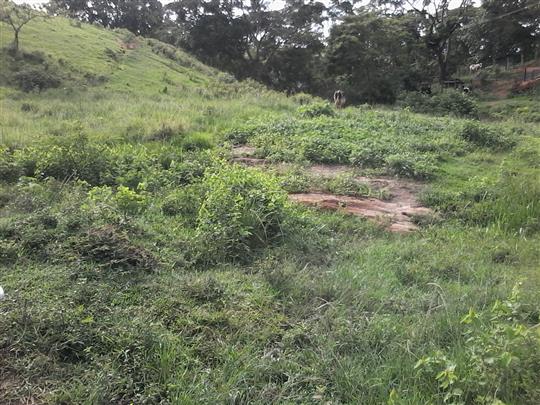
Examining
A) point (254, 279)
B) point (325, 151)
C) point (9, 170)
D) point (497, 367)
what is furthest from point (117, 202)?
point (325, 151)

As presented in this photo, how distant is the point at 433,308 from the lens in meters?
3.80

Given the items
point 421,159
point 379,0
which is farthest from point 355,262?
point 379,0

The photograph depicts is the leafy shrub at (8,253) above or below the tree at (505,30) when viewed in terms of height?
below

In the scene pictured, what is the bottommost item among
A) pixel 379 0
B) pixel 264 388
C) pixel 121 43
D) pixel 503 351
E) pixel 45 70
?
pixel 264 388

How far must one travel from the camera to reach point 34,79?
52.3 ft

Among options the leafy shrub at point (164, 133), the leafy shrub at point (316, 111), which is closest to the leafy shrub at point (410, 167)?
the leafy shrub at point (164, 133)

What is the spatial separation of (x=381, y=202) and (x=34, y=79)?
13.3 m

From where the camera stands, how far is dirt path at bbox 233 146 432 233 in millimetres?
6523

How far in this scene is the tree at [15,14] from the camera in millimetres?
19820

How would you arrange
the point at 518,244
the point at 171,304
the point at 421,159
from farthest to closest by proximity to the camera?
the point at 421,159
the point at 518,244
the point at 171,304

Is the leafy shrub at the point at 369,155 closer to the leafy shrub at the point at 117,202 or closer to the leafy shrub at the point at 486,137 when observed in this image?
the leafy shrub at the point at 486,137

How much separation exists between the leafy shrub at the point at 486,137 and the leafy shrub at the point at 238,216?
6909 millimetres

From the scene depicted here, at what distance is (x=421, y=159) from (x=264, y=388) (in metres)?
7.17

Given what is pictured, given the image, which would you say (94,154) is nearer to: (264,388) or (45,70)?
(264,388)
